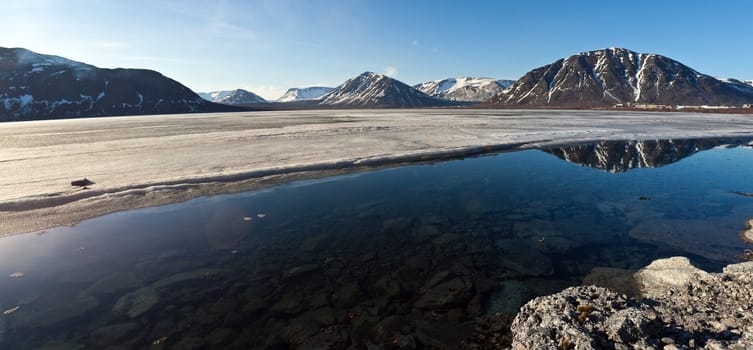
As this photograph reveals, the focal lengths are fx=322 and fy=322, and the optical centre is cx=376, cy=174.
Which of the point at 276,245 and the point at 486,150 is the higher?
the point at 486,150

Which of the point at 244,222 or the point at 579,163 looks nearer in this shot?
the point at 244,222

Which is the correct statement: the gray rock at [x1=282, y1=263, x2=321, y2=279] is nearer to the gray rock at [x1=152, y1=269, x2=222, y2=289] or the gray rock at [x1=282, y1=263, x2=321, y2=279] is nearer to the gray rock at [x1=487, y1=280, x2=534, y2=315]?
the gray rock at [x1=152, y1=269, x2=222, y2=289]

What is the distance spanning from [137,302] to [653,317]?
407 inches

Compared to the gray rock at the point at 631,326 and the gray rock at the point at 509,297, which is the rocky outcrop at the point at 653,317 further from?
the gray rock at the point at 509,297

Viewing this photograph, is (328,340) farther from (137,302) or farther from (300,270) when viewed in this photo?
(137,302)

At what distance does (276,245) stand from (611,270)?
9.50 meters

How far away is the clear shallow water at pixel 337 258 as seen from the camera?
6691mm

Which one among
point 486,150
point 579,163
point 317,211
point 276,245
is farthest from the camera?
point 486,150

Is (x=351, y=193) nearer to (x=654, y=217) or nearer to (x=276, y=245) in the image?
(x=276, y=245)

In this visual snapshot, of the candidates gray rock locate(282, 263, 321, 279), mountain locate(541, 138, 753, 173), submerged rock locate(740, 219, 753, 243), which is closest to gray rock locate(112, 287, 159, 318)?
gray rock locate(282, 263, 321, 279)

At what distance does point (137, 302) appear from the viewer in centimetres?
752

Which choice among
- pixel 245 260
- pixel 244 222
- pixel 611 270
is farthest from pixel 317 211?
pixel 611 270

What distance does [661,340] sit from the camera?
4871 mm

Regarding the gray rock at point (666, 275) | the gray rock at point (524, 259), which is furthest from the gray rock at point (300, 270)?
the gray rock at point (666, 275)
